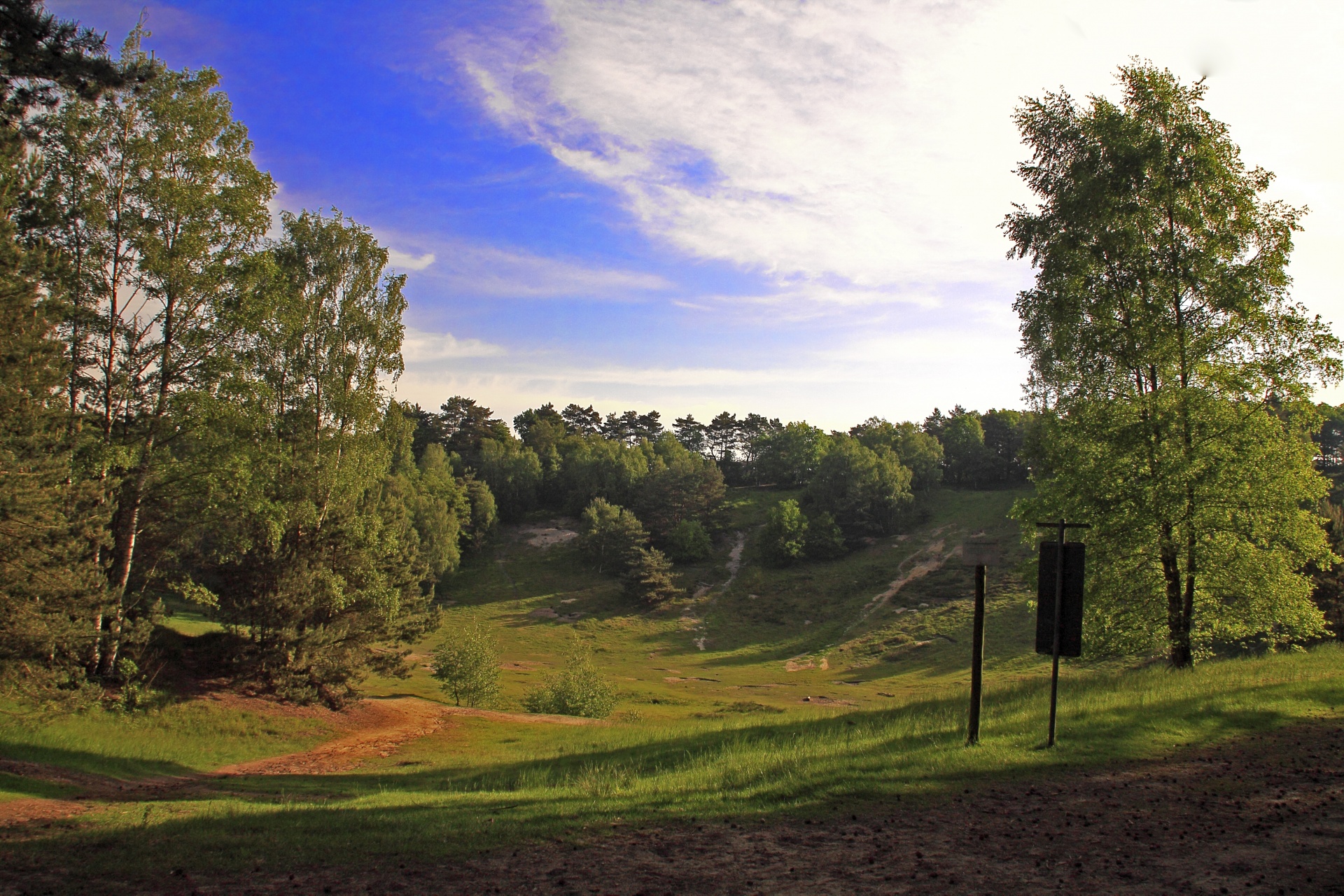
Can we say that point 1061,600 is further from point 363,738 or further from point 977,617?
point 363,738

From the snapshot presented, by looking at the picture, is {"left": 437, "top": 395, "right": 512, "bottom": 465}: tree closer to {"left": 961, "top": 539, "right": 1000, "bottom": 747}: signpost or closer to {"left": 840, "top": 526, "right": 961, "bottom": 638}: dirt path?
{"left": 840, "top": 526, "right": 961, "bottom": 638}: dirt path

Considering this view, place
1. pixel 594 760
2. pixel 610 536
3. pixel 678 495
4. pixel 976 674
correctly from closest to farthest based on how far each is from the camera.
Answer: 1. pixel 976 674
2. pixel 594 760
3. pixel 610 536
4. pixel 678 495

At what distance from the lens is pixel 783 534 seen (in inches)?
3664

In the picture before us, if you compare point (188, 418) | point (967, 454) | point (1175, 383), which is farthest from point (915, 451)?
point (188, 418)

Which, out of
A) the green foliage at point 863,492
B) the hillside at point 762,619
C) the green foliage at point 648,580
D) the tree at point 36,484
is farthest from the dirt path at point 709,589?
the tree at point 36,484

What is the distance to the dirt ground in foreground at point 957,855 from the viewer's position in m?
5.86

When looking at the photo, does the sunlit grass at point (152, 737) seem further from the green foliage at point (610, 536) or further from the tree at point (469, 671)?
the green foliage at point (610, 536)

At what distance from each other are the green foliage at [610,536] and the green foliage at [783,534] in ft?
52.8

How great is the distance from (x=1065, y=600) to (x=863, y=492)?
291 feet

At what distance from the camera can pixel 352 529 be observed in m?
27.1

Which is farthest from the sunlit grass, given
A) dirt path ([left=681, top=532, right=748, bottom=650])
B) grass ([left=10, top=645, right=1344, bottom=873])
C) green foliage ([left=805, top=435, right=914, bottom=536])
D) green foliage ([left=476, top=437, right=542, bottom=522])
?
green foliage ([left=476, top=437, right=542, bottom=522])

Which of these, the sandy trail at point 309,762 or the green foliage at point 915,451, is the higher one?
the green foliage at point 915,451

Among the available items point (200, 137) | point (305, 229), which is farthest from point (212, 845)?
point (305, 229)

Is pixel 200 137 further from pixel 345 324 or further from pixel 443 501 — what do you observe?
pixel 443 501
